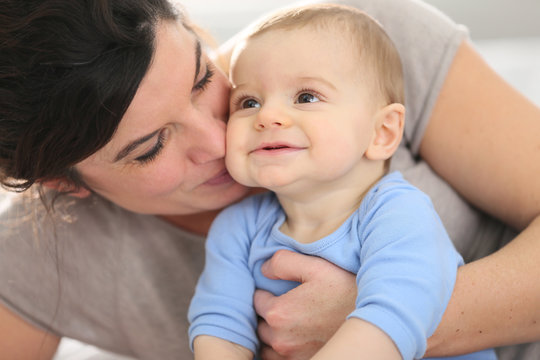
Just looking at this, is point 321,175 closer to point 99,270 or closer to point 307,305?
point 307,305

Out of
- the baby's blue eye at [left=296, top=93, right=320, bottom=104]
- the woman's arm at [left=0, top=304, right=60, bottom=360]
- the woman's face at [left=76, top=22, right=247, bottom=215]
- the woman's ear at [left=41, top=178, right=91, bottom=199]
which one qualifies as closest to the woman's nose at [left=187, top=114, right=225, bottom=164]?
the woman's face at [left=76, top=22, right=247, bottom=215]

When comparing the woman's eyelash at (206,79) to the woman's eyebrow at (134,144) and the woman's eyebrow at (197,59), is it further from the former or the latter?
the woman's eyebrow at (134,144)

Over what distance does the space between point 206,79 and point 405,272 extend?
0.61 metres

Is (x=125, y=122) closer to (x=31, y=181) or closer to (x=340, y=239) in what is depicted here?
(x=31, y=181)

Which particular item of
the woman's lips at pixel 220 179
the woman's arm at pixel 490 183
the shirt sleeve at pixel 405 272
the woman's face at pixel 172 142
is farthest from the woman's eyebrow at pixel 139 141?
the woman's arm at pixel 490 183

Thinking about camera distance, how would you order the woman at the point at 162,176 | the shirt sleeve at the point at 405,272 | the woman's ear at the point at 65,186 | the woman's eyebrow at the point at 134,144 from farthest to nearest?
the woman's ear at the point at 65,186 → the woman's eyebrow at the point at 134,144 → the woman at the point at 162,176 → the shirt sleeve at the point at 405,272

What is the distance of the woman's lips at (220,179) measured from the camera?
1.34 meters

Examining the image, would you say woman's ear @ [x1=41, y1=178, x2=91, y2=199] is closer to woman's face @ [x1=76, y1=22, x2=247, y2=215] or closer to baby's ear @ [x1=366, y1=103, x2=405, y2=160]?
woman's face @ [x1=76, y1=22, x2=247, y2=215]

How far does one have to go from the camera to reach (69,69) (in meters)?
1.04

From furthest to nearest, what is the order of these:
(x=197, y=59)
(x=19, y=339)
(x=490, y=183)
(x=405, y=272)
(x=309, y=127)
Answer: (x=19, y=339), (x=490, y=183), (x=197, y=59), (x=309, y=127), (x=405, y=272)

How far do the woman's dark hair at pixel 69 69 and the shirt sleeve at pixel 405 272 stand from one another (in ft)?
1.76

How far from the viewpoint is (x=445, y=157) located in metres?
1.39

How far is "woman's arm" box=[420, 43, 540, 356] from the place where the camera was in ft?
3.70

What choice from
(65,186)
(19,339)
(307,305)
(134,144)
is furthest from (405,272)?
(19,339)
